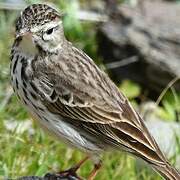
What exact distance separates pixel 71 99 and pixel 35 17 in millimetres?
721

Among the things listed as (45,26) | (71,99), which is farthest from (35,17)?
(71,99)

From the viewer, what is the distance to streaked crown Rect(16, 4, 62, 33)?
644 cm

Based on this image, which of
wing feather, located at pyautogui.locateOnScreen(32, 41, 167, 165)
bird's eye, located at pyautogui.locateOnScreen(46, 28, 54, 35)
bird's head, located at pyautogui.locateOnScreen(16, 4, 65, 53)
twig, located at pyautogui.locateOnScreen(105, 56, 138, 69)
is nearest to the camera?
bird's head, located at pyautogui.locateOnScreen(16, 4, 65, 53)

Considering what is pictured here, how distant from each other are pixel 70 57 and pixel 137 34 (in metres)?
3.89

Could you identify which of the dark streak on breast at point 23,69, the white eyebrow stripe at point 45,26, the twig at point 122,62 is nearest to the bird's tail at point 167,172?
the dark streak on breast at point 23,69

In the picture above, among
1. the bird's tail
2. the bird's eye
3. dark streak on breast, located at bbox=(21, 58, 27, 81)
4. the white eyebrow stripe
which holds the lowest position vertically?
the bird's tail

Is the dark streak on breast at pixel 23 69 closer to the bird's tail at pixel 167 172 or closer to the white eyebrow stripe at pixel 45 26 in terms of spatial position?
the white eyebrow stripe at pixel 45 26

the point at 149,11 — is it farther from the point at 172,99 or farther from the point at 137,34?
the point at 172,99

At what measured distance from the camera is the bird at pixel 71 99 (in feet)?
21.6

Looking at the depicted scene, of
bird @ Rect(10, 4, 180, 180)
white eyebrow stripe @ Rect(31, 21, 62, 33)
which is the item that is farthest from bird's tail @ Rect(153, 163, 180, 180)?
white eyebrow stripe @ Rect(31, 21, 62, 33)

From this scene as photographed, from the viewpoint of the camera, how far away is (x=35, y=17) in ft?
21.3

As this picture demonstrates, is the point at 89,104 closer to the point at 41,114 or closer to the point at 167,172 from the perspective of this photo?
the point at 41,114

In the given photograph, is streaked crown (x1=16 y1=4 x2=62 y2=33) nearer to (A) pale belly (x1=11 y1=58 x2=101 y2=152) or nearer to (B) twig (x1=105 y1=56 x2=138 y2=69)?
(A) pale belly (x1=11 y1=58 x2=101 y2=152)

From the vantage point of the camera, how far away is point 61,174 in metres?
7.00
